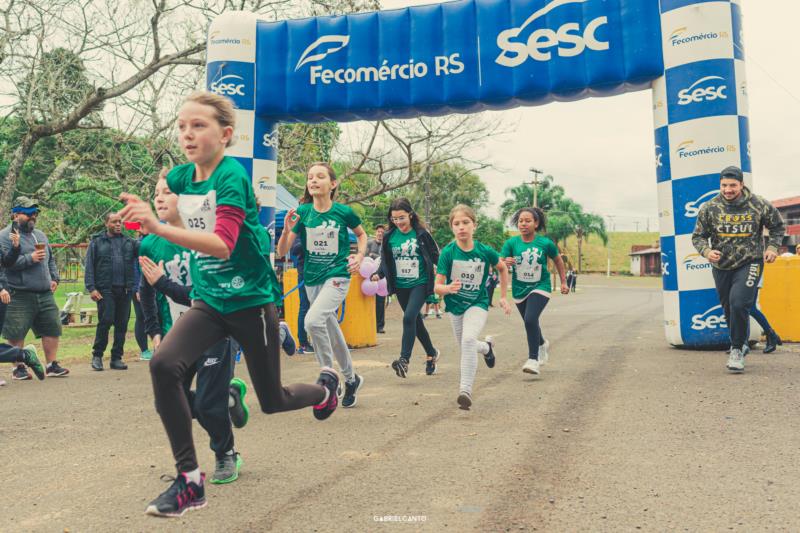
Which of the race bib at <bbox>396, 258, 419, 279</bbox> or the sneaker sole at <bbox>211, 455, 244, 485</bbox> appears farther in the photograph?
the race bib at <bbox>396, 258, 419, 279</bbox>

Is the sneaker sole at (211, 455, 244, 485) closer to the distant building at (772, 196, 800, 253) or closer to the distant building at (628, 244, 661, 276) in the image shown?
the distant building at (772, 196, 800, 253)

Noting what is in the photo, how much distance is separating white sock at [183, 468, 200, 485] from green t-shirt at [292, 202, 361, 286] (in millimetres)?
2845

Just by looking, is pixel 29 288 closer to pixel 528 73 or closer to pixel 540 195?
pixel 528 73

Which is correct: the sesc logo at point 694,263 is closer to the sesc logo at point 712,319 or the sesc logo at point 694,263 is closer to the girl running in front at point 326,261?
the sesc logo at point 712,319

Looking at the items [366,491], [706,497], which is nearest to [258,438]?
[366,491]

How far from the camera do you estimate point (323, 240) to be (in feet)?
19.3

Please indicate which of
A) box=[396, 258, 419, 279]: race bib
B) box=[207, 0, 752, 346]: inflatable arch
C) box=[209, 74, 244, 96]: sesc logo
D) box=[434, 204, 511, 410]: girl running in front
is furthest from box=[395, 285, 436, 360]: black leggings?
box=[209, 74, 244, 96]: sesc logo

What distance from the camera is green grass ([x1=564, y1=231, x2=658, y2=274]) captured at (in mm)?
104438

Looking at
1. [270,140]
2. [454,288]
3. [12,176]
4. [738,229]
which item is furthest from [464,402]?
[12,176]

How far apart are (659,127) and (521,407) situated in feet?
17.9

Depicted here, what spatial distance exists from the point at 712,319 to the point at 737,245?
1985mm

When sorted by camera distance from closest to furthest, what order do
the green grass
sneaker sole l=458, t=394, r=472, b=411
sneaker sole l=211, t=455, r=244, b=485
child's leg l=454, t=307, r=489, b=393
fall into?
sneaker sole l=211, t=455, r=244, b=485 → sneaker sole l=458, t=394, r=472, b=411 → child's leg l=454, t=307, r=489, b=393 → the green grass

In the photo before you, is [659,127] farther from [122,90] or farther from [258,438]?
A: [122,90]

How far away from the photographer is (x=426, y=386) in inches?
268
